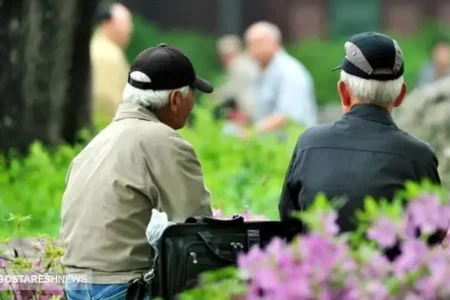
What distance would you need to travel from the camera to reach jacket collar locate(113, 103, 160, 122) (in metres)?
5.08

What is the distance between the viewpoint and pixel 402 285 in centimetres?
354

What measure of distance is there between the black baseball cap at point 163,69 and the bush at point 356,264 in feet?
4.97

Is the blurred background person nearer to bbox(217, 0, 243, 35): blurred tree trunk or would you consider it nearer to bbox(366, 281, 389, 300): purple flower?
bbox(366, 281, 389, 300): purple flower

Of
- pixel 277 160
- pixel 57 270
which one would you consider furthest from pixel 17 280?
pixel 277 160

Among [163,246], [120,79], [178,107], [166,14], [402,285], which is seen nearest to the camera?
[402,285]

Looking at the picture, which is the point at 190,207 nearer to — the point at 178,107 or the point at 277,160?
the point at 178,107

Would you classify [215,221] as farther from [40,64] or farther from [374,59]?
[40,64]

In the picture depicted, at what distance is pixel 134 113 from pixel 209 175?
411cm

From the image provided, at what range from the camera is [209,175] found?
361 inches

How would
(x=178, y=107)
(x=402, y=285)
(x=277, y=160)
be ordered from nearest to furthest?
1. (x=402, y=285)
2. (x=178, y=107)
3. (x=277, y=160)

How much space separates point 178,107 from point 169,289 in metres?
0.75

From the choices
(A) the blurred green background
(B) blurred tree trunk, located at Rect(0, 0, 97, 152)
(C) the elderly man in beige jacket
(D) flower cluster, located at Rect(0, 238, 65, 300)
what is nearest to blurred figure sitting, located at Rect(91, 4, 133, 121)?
(A) the blurred green background

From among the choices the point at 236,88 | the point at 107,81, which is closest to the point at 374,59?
the point at 107,81

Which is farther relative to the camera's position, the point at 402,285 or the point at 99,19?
the point at 99,19
